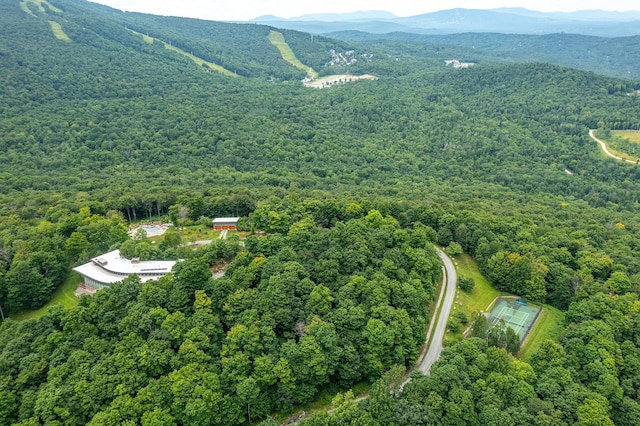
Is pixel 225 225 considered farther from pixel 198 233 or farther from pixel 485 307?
pixel 485 307

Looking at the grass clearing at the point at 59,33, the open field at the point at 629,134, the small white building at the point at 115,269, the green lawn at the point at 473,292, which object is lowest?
the green lawn at the point at 473,292

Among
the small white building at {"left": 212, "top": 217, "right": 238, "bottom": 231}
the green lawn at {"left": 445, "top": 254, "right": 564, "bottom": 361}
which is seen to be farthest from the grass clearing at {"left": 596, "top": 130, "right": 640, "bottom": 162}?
the small white building at {"left": 212, "top": 217, "right": 238, "bottom": 231}

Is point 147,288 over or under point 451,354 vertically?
over

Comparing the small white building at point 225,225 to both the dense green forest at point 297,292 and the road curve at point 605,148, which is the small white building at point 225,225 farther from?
the road curve at point 605,148

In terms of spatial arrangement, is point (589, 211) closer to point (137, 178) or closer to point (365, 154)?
point (365, 154)

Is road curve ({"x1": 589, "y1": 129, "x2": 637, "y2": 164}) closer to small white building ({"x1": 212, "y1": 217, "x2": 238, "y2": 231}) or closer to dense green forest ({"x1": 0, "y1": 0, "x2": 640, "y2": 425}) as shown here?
dense green forest ({"x1": 0, "y1": 0, "x2": 640, "y2": 425})

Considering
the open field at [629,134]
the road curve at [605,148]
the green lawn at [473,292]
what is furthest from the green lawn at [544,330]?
the open field at [629,134]

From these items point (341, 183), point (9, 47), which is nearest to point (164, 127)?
point (341, 183)
